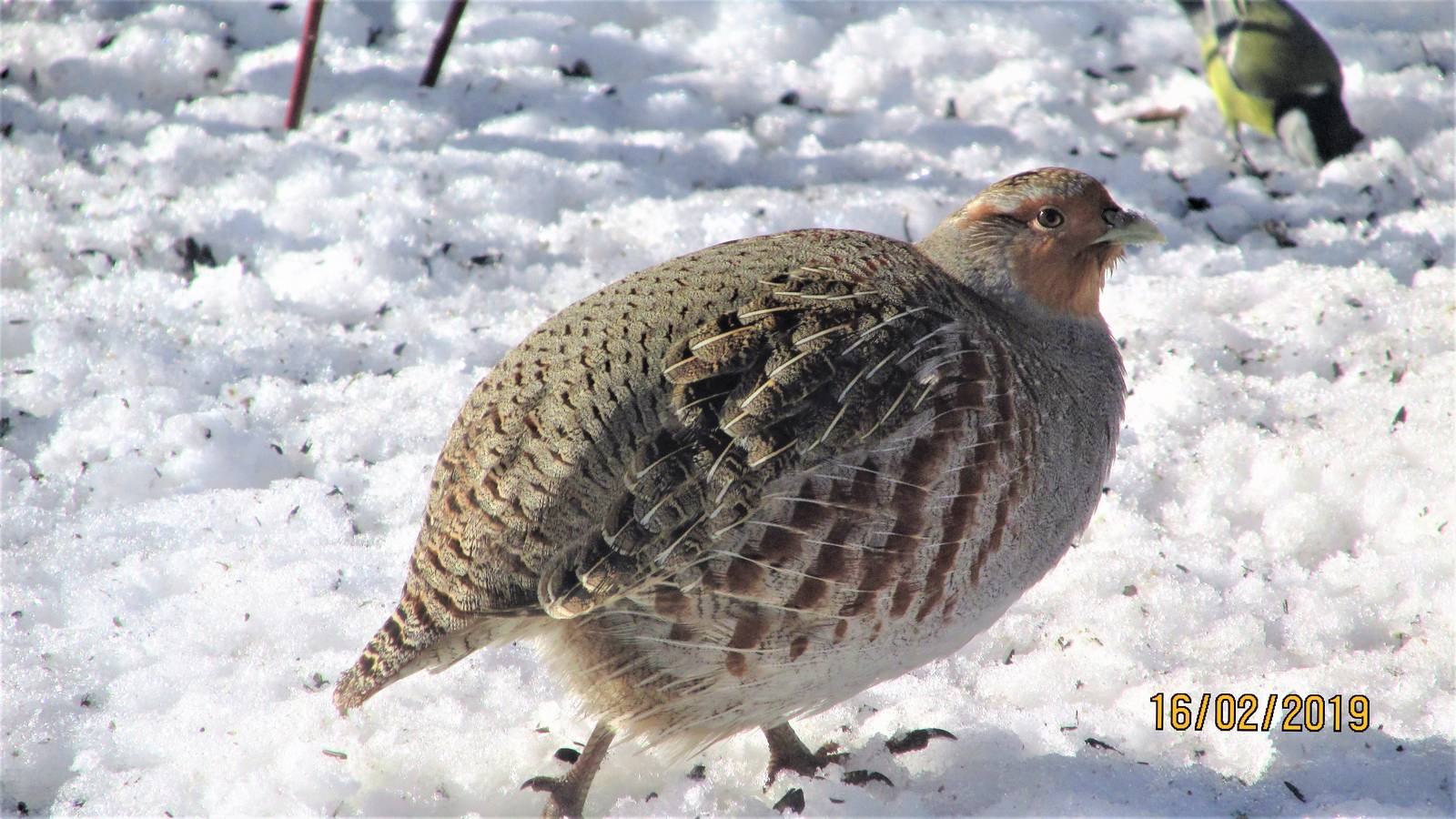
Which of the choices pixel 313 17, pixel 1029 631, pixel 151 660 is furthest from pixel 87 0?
pixel 1029 631

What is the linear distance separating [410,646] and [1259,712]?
2063 mm

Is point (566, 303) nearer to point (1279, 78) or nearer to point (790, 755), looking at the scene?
point (790, 755)

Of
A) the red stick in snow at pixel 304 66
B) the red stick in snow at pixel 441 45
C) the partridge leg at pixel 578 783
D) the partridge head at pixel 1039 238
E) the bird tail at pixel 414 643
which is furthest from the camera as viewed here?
the red stick in snow at pixel 441 45

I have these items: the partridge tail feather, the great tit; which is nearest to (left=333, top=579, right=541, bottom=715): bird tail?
the partridge tail feather

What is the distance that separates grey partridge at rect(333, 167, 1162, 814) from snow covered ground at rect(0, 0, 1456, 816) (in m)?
0.39

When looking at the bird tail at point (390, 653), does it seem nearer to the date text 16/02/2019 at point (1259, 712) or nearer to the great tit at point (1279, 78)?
the date text 16/02/2019 at point (1259, 712)

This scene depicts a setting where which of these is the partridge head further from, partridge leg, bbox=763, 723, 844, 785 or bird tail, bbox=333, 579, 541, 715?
bird tail, bbox=333, 579, 541, 715

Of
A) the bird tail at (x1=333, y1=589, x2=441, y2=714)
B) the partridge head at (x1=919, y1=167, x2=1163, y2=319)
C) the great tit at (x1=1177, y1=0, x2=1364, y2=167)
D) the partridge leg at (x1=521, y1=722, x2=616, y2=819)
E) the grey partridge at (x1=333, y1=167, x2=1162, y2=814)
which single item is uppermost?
the great tit at (x1=1177, y1=0, x2=1364, y2=167)

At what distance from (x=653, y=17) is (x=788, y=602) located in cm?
374

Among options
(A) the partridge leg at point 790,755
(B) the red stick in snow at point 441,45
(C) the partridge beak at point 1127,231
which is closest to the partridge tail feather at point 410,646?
(A) the partridge leg at point 790,755

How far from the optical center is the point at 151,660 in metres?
3.25

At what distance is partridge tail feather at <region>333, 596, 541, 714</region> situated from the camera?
8.93 feet

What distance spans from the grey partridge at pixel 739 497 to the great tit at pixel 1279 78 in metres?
2.71

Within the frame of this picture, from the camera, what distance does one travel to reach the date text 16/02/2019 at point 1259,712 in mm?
3062
